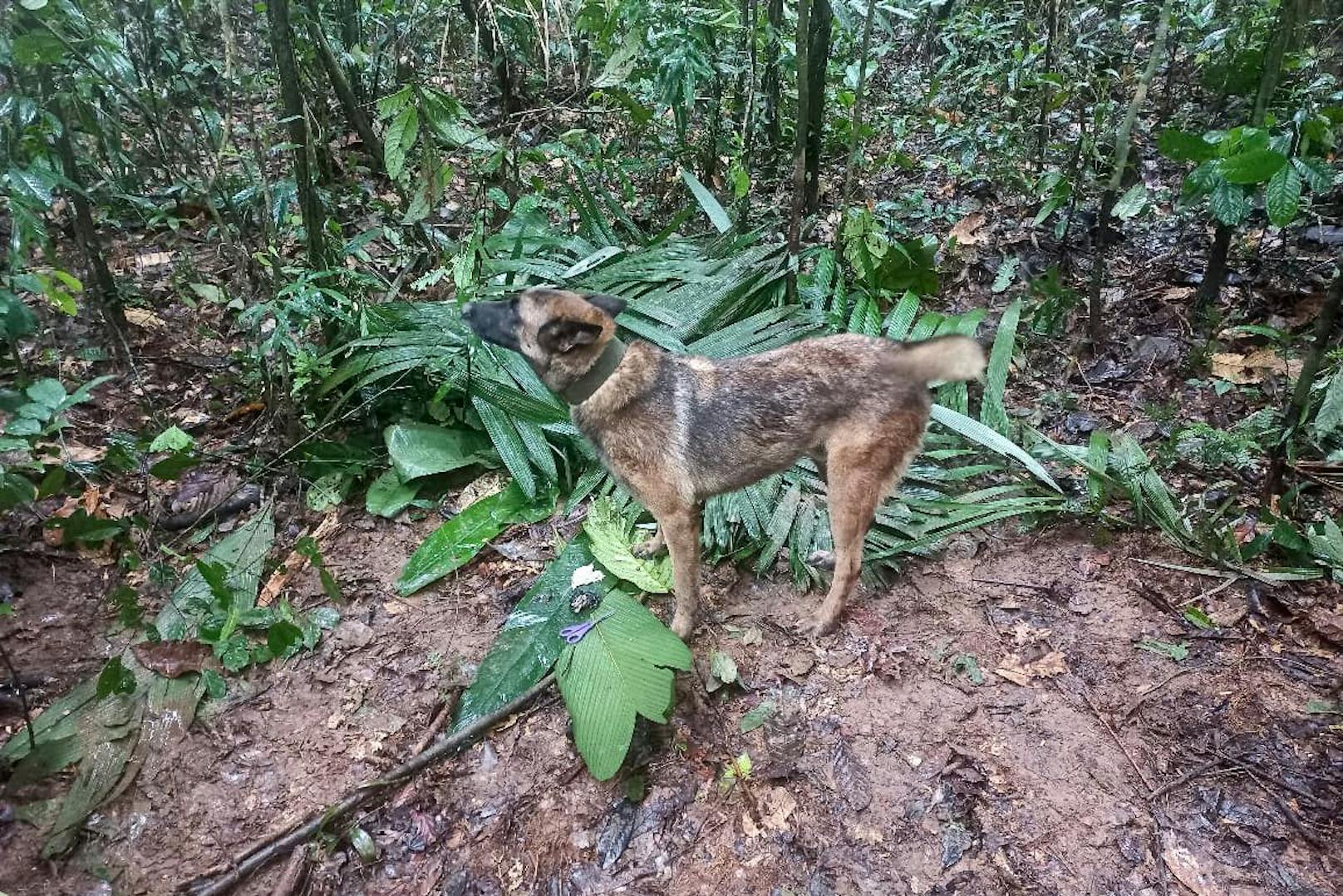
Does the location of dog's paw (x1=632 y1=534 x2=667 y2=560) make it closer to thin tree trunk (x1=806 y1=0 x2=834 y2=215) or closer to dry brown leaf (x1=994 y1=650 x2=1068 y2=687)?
dry brown leaf (x1=994 y1=650 x2=1068 y2=687)

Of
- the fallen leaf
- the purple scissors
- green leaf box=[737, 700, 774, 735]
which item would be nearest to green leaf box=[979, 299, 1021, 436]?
green leaf box=[737, 700, 774, 735]

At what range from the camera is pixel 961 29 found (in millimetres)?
8742

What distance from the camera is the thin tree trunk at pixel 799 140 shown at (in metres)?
4.95

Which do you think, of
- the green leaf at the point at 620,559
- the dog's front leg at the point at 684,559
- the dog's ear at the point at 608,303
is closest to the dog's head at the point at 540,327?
the dog's ear at the point at 608,303

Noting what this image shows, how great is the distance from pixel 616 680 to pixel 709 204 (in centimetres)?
443

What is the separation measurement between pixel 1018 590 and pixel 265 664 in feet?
13.3

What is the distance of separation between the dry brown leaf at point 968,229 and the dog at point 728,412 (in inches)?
140

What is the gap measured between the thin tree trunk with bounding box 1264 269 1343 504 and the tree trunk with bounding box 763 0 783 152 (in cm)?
446

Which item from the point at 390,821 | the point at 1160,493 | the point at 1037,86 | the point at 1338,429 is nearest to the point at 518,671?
the point at 390,821

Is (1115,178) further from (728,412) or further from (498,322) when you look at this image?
(498,322)

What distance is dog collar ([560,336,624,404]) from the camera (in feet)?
11.6

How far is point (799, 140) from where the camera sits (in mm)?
5324

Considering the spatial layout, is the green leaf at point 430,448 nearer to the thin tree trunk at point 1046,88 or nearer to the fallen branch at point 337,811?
the fallen branch at point 337,811

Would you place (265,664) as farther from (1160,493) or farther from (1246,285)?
(1246,285)
